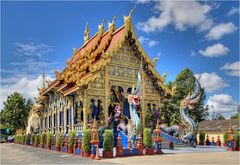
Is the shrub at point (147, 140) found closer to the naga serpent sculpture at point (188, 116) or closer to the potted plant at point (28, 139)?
the naga serpent sculpture at point (188, 116)

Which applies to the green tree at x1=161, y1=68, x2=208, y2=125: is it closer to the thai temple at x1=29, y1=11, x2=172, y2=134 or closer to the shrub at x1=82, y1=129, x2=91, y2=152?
the thai temple at x1=29, y1=11, x2=172, y2=134

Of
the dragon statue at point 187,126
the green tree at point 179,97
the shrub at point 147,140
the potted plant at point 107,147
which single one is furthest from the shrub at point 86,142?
the green tree at point 179,97

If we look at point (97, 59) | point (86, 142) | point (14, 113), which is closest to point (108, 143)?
point (86, 142)

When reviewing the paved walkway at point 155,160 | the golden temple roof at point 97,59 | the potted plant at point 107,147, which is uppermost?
the golden temple roof at point 97,59

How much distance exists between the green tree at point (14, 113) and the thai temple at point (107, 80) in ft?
107

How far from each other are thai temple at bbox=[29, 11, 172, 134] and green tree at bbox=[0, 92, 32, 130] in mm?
32469

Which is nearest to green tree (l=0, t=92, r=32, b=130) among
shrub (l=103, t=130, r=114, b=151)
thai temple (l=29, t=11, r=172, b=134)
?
thai temple (l=29, t=11, r=172, b=134)

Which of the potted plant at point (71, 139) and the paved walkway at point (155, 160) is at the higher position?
the potted plant at point (71, 139)

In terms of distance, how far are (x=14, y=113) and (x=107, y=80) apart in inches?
1495

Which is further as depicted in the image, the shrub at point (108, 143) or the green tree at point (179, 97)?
the green tree at point (179, 97)

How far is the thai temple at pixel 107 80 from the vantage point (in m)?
17.7

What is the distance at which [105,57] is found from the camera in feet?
59.2

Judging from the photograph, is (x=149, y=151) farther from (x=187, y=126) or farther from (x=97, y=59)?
(x=97, y=59)

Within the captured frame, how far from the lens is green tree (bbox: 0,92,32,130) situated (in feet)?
170
